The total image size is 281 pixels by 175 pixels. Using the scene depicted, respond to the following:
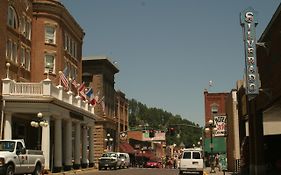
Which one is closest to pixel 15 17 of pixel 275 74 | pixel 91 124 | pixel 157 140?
pixel 91 124

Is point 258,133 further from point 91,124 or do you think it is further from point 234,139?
point 91,124

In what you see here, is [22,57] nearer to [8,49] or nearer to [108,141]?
[8,49]

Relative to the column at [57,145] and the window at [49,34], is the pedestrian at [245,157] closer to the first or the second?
the column at [57,145]

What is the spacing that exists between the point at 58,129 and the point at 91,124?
527 inches

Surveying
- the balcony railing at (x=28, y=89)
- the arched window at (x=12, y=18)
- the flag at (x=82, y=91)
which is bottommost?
the balcony railing at (x=28, y=89)

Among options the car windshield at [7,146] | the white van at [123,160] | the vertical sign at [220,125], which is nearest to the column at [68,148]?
the vertical sign at [220,125]

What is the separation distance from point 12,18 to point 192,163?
19674 millimetres

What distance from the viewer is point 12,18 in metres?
42.4

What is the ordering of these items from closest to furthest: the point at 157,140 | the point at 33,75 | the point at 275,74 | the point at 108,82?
the point at 275,74, the point at 33,75, the point at 108,82, the point at 157,140

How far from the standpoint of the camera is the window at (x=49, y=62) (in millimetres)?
48969

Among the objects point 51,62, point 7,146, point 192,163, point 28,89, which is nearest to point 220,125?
point 192,163

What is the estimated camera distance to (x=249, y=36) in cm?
2695

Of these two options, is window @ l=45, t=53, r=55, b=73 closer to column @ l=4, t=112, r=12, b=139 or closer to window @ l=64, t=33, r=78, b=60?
window @ l=64, t=33, r=78, b=60

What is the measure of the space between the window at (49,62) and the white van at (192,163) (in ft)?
59.1
